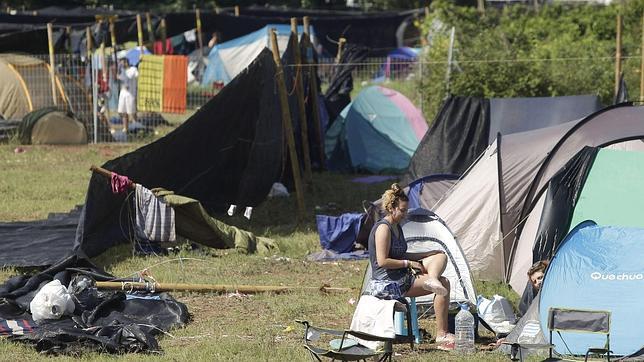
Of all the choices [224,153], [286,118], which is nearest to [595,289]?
[224,153]

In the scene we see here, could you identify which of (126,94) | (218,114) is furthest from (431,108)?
(218,114)

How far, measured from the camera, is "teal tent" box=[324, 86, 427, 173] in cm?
1691

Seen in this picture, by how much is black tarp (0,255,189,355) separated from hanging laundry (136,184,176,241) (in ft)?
4.46

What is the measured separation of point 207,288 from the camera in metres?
9.05

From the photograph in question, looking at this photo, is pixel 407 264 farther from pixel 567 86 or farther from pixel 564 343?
pixel 567 86

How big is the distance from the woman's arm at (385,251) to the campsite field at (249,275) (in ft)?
1.96

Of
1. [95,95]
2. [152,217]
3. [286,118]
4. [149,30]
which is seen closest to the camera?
[152,217]

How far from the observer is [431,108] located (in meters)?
18.1

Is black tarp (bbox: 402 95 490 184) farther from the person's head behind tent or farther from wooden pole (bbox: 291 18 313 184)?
the person's head behind tent

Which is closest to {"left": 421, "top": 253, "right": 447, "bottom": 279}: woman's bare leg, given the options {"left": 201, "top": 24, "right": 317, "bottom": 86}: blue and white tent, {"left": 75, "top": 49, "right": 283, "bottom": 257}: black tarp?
{"left": 75, "top": 49, "right": 283, "bottom": 257}: black tarp

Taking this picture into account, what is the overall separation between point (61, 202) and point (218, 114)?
304cm

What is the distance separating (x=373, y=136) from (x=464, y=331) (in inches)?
388

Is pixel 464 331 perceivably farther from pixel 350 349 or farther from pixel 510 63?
pixel 510 63

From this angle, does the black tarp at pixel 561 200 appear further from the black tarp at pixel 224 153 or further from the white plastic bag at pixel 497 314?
the black tarp at pixel 224 153
